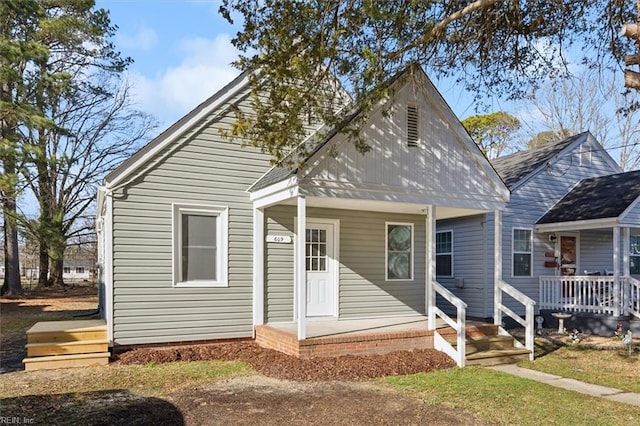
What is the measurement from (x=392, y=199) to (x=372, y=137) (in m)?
1.22

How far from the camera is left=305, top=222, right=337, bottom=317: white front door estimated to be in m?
10.2

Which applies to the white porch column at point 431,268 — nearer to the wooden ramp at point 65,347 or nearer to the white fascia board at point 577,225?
the white fascia board at point 577,225

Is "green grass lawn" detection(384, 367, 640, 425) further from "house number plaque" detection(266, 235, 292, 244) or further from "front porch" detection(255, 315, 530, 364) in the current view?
"house number plaque" detection(266, 235, 292, 244)

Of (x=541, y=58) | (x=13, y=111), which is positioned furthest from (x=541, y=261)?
(x=13, y=111)

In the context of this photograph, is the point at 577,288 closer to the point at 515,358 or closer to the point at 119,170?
the point at 515,358

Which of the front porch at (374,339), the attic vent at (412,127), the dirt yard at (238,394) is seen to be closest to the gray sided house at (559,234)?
the front porch at (374,339)

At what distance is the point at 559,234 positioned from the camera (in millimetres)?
13930

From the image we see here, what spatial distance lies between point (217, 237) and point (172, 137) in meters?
2.10

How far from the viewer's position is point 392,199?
905 centimetres

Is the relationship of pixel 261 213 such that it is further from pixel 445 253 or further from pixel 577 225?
pixel 577 225

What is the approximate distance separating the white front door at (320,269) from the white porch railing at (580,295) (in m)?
6.55

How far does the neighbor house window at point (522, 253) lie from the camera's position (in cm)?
1341

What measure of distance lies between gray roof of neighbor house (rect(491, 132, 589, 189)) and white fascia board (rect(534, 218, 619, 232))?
145 centimetres

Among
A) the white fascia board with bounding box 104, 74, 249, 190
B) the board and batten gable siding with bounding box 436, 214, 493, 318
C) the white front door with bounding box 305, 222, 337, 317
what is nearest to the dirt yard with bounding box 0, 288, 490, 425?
the white front door with bounding box 305, 222, 337, 317
